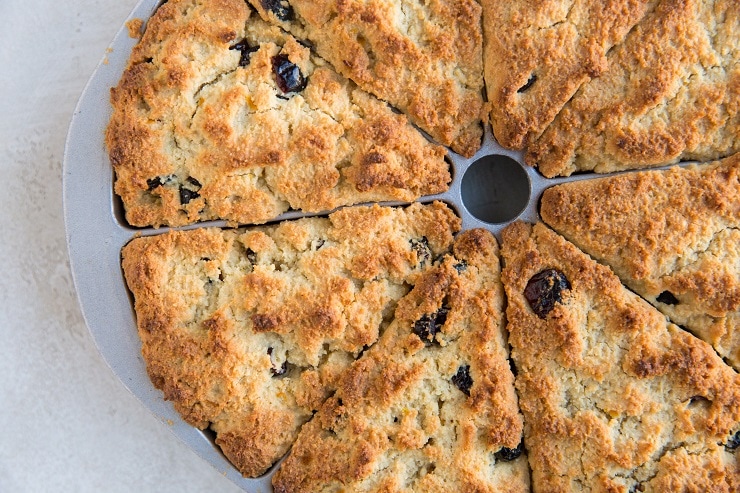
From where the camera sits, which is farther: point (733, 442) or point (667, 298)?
point (667, 298)

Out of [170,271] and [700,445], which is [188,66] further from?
[700,445]

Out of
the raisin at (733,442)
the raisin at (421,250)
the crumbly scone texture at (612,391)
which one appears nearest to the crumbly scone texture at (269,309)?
the raisin at (421,250)

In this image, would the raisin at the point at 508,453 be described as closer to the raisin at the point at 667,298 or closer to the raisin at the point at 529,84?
the raisin at the point at 667,298

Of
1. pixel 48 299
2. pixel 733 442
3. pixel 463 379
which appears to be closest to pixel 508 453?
pixel 463 379

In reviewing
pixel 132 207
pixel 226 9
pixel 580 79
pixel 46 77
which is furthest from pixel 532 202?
pixel 46 77

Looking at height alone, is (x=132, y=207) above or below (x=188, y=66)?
below

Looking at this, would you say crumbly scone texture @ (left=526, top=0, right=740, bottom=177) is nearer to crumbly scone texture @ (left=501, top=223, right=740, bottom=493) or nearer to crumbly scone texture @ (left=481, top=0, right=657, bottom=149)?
crumbly scone texture @ (left=481, top=0, right=657, bottom=149)

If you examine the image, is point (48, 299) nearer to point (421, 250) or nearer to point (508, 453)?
point (421, 250)
